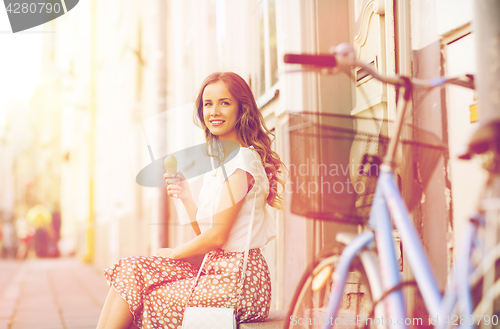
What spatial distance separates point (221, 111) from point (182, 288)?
89 centimetres

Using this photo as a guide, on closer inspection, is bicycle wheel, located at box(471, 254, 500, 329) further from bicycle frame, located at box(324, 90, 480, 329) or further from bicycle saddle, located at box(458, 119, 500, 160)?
bicycle saddle, located at box(458, 119, 500, 160)

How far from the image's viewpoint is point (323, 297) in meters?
2.00

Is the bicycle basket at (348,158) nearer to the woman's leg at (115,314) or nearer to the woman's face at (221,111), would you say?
the woman's face at (221,111)

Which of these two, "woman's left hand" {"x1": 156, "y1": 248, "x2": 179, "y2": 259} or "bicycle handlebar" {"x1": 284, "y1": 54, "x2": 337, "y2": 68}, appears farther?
"woman's left hand" {"x1": 156, "y1": 248, "x2": 179, "y2": 259}

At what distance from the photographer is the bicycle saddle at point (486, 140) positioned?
117cm

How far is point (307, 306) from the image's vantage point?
1968 millimetres

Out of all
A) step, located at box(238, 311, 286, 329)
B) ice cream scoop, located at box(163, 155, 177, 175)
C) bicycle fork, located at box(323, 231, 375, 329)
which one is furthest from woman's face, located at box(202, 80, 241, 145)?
bicycle fork, located at box(323, 231, 375, 329)

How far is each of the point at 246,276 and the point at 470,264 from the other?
1283 millimetres

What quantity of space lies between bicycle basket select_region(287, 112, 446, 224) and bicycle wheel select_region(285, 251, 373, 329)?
0.69ft

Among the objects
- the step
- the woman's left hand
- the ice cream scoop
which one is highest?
the ice cream scoop

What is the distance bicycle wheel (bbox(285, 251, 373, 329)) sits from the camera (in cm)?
176

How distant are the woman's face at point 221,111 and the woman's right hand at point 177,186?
0.97 feet

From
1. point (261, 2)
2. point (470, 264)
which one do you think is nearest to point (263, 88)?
point (261, 2)

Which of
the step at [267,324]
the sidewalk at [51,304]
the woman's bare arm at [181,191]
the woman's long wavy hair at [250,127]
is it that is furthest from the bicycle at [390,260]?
the sidewalk at [51,304]
